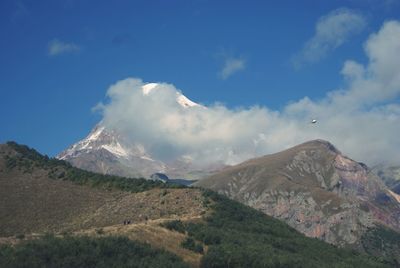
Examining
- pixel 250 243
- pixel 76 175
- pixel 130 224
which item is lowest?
pixel 250 243

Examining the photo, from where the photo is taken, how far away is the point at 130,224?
328ft

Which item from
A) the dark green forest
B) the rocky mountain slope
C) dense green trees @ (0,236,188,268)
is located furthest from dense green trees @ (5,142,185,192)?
dense green trees @ (0,236,188,268)

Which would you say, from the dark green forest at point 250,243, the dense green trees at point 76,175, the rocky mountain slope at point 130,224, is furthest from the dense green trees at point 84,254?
the dense green trees at point 76,175

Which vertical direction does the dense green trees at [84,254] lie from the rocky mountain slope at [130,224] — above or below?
below

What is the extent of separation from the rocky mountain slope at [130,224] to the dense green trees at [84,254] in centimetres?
17

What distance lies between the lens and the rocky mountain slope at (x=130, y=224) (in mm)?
82312

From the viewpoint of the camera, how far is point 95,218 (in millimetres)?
119188

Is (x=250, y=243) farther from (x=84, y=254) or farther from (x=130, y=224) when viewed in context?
(x=84, y=254)

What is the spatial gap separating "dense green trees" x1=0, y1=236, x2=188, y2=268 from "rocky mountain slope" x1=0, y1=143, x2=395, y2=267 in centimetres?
17

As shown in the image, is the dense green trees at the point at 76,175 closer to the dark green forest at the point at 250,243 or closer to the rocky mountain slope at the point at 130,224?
the rocky mountain slope at the point at 130,224

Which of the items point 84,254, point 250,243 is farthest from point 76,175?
point 84,254

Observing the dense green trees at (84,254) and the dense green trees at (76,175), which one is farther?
the dense green trees at (76,175)

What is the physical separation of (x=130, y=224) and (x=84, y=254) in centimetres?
2717

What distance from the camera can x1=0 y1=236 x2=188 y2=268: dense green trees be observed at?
67.9 meters
